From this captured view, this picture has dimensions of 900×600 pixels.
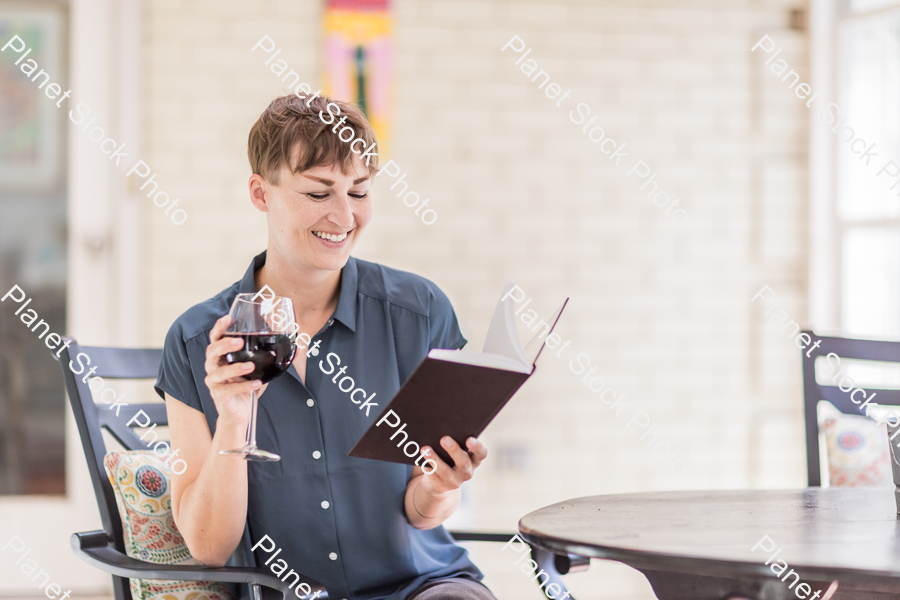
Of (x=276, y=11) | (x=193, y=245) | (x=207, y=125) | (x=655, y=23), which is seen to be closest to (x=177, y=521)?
(x=193, y=245)

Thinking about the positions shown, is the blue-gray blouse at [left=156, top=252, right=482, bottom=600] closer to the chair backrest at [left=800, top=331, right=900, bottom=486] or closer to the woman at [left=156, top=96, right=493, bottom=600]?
the woman at [left=156, top=96, right=493, bottom=600]

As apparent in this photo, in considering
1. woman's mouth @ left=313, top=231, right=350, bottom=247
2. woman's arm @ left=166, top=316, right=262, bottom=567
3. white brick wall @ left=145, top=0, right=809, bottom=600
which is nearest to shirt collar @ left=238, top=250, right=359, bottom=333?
woman's mouth @ left=313, top=231, right=350, bottom=247

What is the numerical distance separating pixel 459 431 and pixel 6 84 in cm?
282

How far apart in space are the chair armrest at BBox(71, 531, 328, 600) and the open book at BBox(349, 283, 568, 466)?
28 centimetres

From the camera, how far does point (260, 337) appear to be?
49.9 inches

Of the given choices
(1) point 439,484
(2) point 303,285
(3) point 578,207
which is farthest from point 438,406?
(3) point 578,207

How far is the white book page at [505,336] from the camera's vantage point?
126cm

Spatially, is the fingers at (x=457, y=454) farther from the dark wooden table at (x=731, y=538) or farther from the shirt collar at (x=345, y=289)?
the shirt collar at (x=345, y=289)

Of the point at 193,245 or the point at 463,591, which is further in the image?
the point at 193,245

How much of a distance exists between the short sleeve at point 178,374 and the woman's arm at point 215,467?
1 cm

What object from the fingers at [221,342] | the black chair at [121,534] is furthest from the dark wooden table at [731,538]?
the fingers at [221,342]

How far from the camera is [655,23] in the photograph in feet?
11.3

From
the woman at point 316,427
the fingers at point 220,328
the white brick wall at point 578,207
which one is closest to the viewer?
the fingers at point 220,328

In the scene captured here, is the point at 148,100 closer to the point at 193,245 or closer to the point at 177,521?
the point at 193,245
